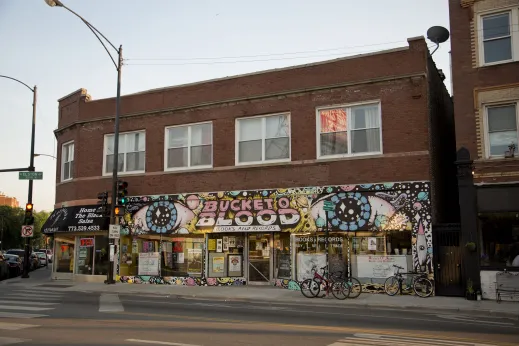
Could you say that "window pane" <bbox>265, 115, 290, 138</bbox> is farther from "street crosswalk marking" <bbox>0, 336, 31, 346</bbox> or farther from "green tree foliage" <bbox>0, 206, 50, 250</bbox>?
"green tree foliage" <bbox>0, 206, 50, 250</bbox>

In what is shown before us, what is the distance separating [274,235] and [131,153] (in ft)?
26.5

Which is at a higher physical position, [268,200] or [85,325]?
[268,200]

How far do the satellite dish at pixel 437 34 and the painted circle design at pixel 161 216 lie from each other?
12.5 metres

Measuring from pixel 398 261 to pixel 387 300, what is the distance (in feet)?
8.15

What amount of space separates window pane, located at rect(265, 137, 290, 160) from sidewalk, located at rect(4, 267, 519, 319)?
202 inches

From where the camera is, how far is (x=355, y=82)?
19453mm

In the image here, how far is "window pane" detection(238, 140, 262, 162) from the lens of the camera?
2127cm

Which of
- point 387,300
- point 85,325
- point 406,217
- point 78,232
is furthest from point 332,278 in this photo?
point 78,232

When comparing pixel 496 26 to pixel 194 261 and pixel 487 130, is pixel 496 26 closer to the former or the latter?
pixel 487 130

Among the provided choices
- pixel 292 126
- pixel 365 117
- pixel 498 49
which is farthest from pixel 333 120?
pixel 498 49

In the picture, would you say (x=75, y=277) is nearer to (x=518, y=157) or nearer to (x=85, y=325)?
(x=85, y=325)

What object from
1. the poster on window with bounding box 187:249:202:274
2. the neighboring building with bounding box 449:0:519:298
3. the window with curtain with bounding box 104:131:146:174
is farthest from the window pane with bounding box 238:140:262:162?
the neighboring building with bounding box 449:0:519:298

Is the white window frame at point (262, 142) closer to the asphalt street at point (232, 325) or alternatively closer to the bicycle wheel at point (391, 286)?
the bicycle wheel at point (391, 286)

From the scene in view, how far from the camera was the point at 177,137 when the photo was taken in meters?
23.0
